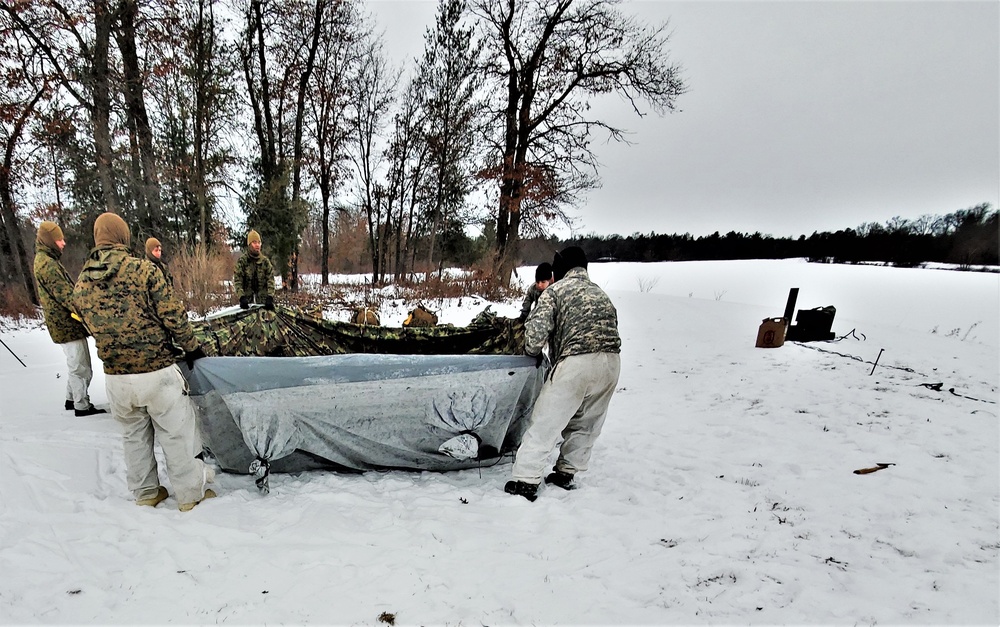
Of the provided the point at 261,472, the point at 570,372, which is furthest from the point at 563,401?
the point at 261,472

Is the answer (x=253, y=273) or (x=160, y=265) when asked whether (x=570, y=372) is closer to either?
(x=253, y=273)

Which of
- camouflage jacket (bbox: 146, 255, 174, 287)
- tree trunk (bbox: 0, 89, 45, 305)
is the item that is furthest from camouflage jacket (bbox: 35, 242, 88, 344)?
tree trunk (bbox: 0, 89, 45, 305)

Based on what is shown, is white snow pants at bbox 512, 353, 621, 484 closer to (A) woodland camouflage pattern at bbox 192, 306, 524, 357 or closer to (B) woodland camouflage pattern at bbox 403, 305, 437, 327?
(A) woodland camouflage pattern at bbox 192, 306, 524, 357

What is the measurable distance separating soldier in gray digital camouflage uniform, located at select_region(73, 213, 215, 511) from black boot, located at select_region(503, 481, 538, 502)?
6.73 ft

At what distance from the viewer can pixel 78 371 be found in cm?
379

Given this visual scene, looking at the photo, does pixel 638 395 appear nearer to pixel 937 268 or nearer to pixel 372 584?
pixel 372 584

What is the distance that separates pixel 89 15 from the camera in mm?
8289

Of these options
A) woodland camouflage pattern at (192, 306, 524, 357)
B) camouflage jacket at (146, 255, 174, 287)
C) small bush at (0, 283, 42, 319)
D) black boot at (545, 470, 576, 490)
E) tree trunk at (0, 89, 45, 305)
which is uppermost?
tree trunk at (0, 89, 45, 305)

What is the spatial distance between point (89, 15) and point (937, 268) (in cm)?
2533

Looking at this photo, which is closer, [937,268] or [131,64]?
[131,64]

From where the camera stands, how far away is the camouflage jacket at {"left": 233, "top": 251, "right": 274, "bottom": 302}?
557 centimetres

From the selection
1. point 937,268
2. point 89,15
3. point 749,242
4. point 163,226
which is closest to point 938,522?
point 163,226

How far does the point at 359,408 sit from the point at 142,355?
1287 mm

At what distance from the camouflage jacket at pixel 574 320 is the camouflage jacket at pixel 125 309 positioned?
230 centimetres
